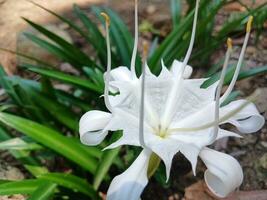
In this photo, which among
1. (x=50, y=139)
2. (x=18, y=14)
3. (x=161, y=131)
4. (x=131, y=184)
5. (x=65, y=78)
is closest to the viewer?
(x=131, y=184)

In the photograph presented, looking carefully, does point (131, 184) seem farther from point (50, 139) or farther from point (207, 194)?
point (207, 194)

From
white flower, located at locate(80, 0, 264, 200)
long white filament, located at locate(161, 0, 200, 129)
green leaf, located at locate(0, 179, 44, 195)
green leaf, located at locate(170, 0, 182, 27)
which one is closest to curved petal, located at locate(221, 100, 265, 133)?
white flower, located at locate(80, 0, 264, 200)

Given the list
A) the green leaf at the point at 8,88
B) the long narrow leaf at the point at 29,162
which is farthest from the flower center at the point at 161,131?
the green leaf at the point at 8,88

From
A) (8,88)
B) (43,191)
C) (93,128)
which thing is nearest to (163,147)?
(93,128)

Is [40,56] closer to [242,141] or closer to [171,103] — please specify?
[242,141]

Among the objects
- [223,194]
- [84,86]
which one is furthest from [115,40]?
[223,194]

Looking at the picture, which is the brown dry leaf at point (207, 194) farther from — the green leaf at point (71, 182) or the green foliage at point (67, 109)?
the green leaf at point (71, 182)

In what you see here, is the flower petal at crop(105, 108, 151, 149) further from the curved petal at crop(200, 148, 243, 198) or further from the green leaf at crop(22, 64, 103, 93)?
the green leaf at crop(22, 64, 103, 93)
